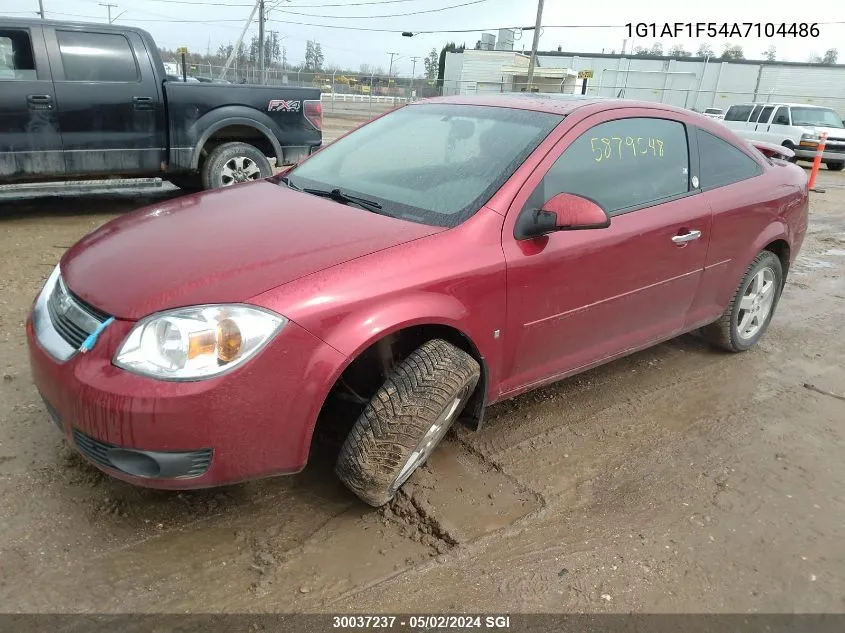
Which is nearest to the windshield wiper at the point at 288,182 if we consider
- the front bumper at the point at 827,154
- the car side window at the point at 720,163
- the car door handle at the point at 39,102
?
the car side window at the point at 720,163

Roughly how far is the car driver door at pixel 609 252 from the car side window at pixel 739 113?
1924cm

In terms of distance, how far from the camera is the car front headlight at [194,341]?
6.66 ft

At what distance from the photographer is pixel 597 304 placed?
3.08 m

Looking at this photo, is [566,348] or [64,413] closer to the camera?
[64,413]

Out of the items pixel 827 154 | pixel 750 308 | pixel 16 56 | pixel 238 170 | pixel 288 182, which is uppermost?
pixel 16 56

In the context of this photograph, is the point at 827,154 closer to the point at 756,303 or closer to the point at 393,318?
the point at 756,303

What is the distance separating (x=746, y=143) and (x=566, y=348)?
212 cm

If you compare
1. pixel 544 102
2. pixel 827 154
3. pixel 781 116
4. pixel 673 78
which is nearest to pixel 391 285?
pixel 544 102

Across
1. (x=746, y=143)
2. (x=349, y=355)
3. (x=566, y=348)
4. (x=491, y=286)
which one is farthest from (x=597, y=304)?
(x=746, y=143)

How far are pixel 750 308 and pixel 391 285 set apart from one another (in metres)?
3.00

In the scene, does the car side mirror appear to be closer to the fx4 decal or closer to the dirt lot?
the dirt lot

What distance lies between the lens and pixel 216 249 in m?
2.39

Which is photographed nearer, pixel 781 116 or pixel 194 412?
pixel 194 412

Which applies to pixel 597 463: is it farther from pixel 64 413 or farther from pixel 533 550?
pixel 64 413
